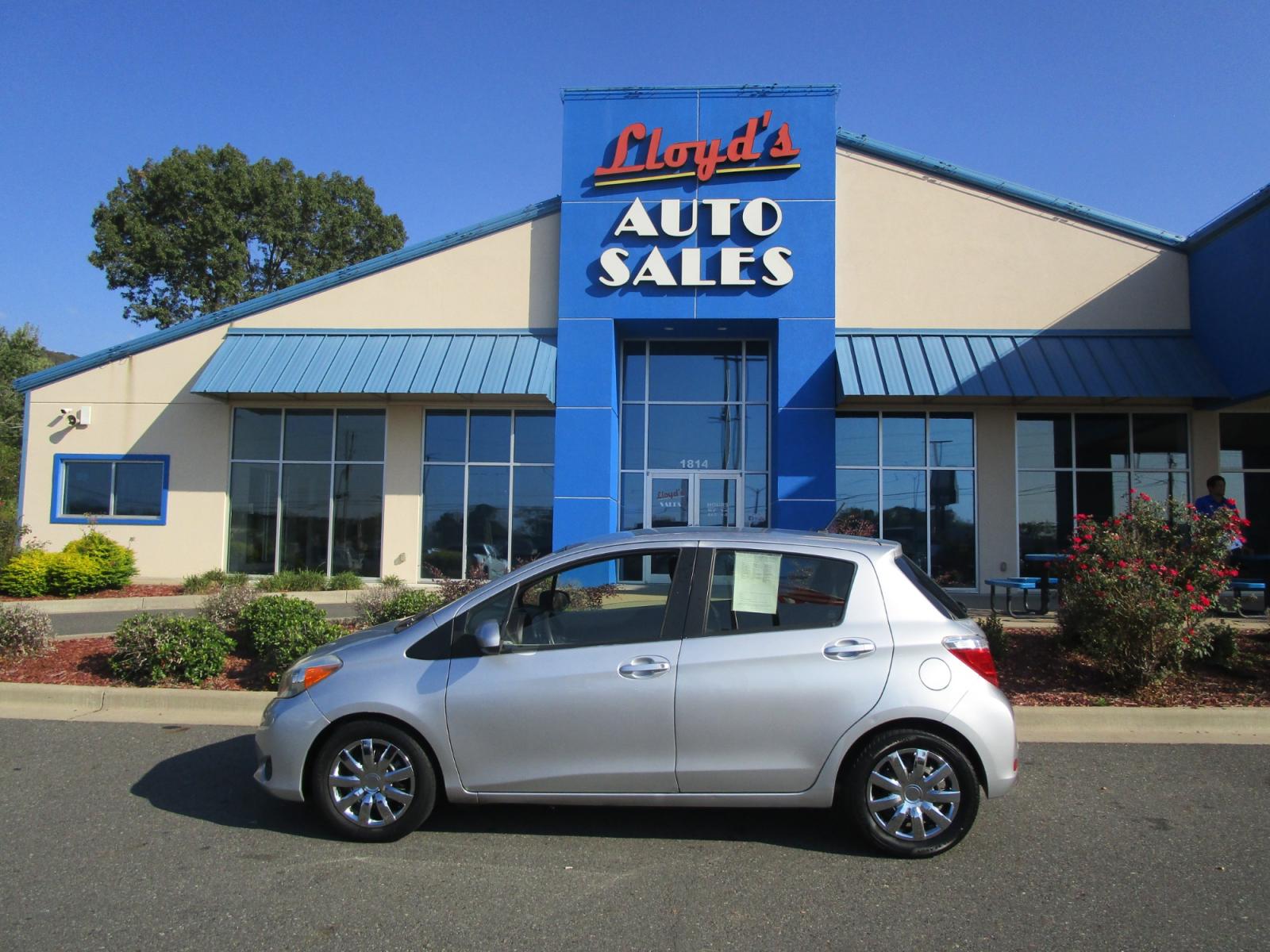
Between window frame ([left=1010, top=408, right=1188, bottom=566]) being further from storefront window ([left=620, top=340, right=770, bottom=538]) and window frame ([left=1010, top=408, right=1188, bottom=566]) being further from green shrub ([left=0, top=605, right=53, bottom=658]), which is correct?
green shrub ([left=0, top=605, right=53, bottom=658])

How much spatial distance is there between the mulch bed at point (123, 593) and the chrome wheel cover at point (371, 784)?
11366mm

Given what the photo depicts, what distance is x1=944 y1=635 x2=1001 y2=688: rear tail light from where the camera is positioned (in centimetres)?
453

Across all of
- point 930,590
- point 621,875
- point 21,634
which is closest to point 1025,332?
point 930,590

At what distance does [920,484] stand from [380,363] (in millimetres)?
9865

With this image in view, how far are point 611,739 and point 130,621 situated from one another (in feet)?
18.6

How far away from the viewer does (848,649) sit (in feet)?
14.8

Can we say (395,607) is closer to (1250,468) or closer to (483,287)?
(483,287)

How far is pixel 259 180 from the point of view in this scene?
34.1m

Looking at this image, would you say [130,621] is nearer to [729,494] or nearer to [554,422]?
[554,422]

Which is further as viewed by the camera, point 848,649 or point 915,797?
point 848,649

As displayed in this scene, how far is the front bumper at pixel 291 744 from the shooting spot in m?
4.60

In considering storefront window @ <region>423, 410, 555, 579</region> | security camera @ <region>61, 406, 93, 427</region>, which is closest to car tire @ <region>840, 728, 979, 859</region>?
storefront window @ <region>423, 410, 555, 579</region>

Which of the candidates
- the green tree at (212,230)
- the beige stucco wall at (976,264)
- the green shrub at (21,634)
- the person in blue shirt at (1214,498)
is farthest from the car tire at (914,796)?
the green tree at (212,230)

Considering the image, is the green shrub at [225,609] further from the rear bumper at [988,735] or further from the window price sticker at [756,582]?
the rear bumper at [988,735]
